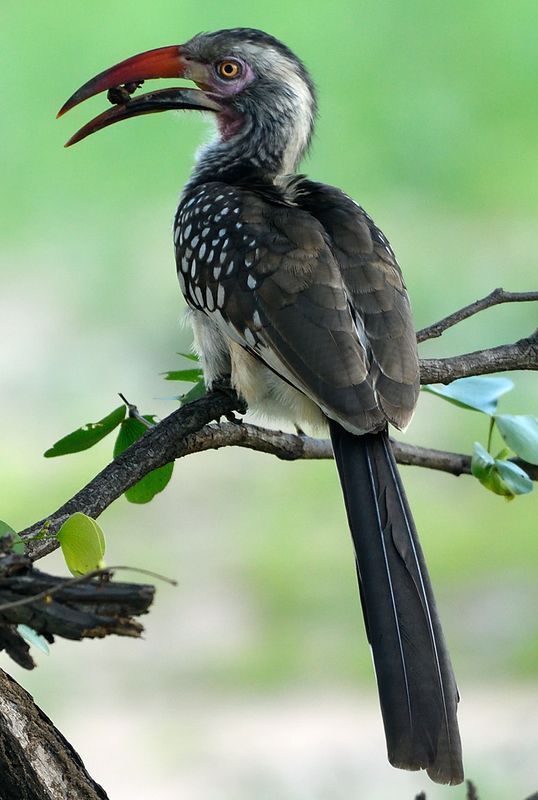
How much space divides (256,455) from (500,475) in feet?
10.9

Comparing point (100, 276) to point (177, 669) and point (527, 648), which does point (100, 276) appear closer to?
point (177, 669)

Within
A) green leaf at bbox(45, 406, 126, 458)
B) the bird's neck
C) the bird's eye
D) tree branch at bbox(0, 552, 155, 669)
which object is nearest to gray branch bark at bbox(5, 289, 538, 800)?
green leaf at bbox(45, 406, 126, 458)

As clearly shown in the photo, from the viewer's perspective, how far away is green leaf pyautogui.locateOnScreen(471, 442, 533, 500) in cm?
169

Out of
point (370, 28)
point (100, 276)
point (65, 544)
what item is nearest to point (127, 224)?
point (100, 276)

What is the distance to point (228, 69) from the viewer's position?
91.3 inches

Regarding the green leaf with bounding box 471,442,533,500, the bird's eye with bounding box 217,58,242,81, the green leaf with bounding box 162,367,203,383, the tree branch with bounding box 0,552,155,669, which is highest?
the bird's eye with bounding box 217,58,242,81

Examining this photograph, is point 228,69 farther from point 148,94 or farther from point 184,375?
point 184,375

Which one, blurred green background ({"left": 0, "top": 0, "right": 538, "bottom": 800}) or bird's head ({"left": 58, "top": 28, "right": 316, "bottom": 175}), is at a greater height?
blurred green background ({"left": 0, "top": 0, "right": 538, "bottom": 800})

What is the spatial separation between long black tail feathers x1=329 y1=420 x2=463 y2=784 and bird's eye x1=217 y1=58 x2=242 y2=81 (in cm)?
93

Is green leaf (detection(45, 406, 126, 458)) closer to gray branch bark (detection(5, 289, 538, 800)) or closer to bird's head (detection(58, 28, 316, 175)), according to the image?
gray branch bark (detection(5, 289, 538, 800))

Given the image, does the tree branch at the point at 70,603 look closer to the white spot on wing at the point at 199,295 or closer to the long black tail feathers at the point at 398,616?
the long black tail feathers at the point at 398,616

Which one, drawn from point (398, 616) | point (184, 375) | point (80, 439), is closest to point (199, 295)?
point (184, 375)

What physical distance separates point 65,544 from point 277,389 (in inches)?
27.1

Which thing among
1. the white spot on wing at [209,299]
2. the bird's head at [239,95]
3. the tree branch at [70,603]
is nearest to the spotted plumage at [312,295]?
the white spot on wing at [209,299]
